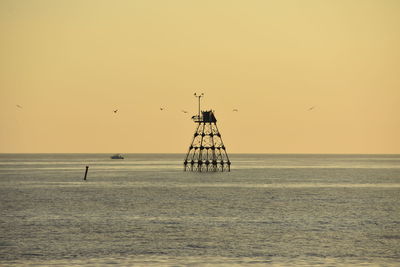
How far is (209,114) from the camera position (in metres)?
148

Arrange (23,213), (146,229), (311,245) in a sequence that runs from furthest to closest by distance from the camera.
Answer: (23,213) → (146,229) → (311,245)

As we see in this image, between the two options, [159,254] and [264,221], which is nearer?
[159,254]

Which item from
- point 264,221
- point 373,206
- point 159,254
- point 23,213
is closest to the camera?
point 159,254

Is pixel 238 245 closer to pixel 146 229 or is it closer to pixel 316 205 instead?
pixel 146 229

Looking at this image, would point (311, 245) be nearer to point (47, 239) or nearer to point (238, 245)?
point (238, 245)

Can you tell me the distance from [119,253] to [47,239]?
8.06 metres

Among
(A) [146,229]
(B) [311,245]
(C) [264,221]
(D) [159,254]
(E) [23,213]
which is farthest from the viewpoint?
(E) [23,213]

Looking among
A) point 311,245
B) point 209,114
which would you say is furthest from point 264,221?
point 209,114

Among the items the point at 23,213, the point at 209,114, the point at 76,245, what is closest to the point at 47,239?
the point at 76,245

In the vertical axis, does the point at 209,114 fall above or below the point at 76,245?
above

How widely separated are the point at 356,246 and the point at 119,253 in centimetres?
1498

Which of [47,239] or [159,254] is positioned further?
[47,239]

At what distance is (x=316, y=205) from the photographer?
265ft

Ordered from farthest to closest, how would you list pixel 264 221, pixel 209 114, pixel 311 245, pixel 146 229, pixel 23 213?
pixel 209 114, pixel 23 213, pixel 264 221, pixel 146 229, pixel 311 245
